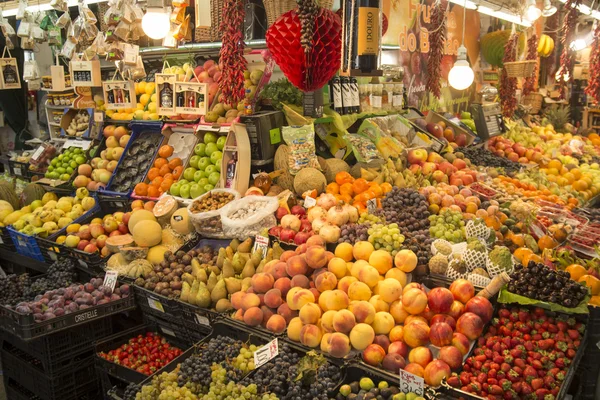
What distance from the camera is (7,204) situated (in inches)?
204

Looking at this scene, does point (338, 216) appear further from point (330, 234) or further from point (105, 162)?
point (105, 162)

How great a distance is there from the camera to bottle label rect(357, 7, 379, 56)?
7.57ft

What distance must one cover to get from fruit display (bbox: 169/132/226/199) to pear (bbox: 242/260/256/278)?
121cm

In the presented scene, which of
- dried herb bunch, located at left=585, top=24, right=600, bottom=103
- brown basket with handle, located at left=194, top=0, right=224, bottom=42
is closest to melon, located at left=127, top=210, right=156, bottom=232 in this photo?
brown basket with handle, located at left=194, top=0, right=224, bottom=42

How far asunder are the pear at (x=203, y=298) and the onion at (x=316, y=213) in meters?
0.97

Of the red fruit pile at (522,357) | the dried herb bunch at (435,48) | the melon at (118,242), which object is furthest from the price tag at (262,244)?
the dried herb bunch at (435,48)

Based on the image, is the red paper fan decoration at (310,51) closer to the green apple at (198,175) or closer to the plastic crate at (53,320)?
the green apple at (198,175)

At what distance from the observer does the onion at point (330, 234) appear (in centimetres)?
327

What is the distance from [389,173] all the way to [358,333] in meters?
2.15

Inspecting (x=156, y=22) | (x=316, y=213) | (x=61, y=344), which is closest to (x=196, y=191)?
(x=316, y=213)

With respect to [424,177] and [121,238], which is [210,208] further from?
[424,177]

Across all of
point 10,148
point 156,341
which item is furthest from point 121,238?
point 10,148

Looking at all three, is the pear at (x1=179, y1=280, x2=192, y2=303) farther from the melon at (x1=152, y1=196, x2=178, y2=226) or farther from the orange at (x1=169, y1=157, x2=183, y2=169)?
the orange at (x1=169, y1=157, x2=183, y2=169)

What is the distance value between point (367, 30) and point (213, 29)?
11.6ft
